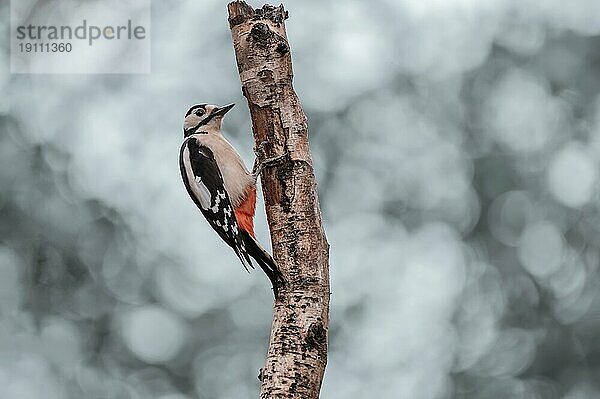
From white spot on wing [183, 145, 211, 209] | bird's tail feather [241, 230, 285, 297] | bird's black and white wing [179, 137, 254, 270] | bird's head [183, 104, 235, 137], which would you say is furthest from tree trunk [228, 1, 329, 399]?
bird's head [183, 104, 235, 137]

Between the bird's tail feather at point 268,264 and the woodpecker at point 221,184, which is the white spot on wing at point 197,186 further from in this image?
the bird's tail feather at point 268,264

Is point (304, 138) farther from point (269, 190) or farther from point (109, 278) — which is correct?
point (109, 278)

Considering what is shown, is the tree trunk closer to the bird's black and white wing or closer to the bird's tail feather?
the bird's tail feather

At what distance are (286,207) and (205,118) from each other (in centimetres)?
128

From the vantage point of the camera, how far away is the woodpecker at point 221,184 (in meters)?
4.35

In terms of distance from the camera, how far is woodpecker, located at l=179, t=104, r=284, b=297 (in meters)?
4.35

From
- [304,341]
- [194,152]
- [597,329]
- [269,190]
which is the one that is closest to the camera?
[304,341]

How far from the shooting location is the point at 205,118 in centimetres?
519

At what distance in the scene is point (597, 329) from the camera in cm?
1095

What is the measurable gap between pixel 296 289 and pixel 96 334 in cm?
780

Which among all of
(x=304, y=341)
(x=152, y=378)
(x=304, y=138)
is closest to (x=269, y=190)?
(x=304, y=138)

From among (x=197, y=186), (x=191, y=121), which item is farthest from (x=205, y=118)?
(x=197, y=186)

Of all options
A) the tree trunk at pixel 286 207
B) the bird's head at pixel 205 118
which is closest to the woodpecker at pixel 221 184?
the bird's head at pixel 205 118

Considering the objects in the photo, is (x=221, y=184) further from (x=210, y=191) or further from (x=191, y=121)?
(x=191, y=121)
